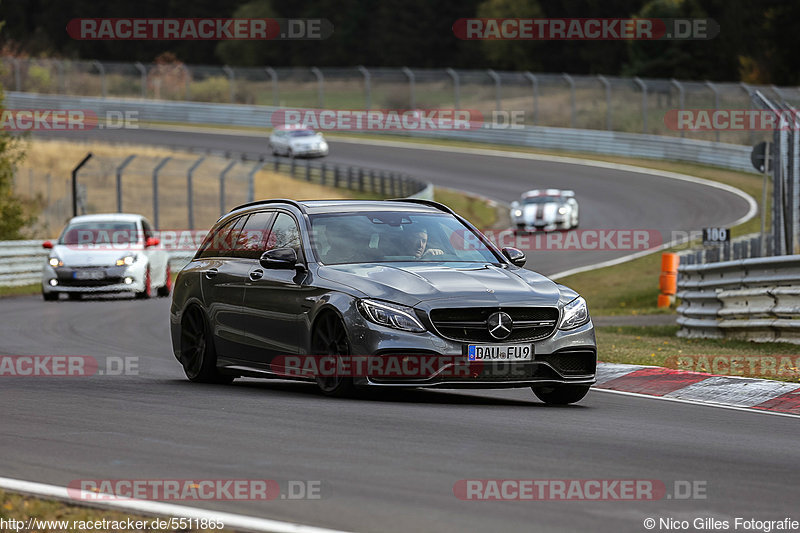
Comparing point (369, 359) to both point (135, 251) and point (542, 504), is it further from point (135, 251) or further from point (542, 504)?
point (135, 251)

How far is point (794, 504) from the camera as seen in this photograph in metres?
6.66

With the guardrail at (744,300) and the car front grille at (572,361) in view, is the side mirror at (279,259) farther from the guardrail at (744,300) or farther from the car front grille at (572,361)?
the guardrail at (744,300)

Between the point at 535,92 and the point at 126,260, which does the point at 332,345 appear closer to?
the point at 126,260

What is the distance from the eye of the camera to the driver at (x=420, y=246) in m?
11.1

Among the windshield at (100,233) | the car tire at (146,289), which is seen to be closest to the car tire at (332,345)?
the windshield at (100,233)

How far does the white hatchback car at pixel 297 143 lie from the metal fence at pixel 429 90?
364 cm

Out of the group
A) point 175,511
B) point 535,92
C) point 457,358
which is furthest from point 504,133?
point 175,511

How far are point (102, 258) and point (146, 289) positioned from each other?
4.15 feet

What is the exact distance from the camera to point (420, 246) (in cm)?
1119

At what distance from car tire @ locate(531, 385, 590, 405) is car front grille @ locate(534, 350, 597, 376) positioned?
0.18m

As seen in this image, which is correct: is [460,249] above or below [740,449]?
above

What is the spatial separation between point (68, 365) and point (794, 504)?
8791 millimetres

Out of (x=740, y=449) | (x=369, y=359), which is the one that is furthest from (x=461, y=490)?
(x=369, y=359)

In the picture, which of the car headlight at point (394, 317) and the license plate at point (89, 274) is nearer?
the car headlight at point (394, 317)
